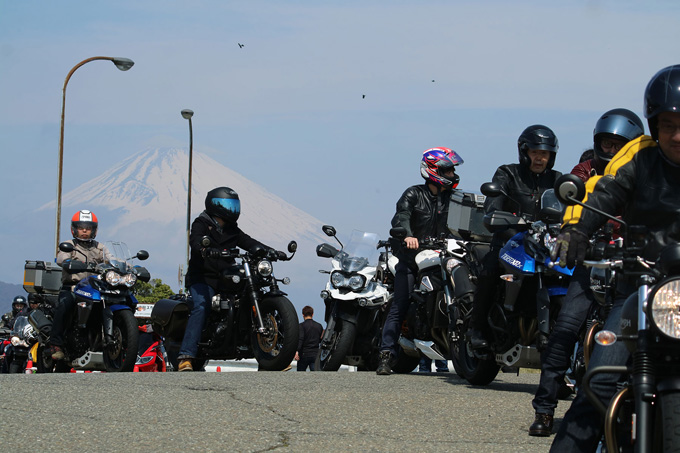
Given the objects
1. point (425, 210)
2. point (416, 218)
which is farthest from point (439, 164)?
point (416, 218)

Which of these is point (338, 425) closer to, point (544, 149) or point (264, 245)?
point (544, 149)

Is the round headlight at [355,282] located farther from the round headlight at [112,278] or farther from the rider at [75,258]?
the rider at [75,258]

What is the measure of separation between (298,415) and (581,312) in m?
1.88

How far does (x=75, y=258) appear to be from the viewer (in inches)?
519

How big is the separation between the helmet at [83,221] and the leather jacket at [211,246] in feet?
6.65

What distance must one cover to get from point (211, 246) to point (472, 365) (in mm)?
3469

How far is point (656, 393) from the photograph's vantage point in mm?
3389

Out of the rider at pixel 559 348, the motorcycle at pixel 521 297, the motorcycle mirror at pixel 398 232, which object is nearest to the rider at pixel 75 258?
the motorcycle mirror at pixel 398 232

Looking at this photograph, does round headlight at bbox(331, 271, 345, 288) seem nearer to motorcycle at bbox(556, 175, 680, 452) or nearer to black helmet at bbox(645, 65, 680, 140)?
black helmet at bbox(645, 65, 680, 140)

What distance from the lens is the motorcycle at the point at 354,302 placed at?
471 inches

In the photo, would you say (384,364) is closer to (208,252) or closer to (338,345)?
(338,345)

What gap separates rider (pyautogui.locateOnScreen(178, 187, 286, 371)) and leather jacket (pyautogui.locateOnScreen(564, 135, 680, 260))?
7632mm

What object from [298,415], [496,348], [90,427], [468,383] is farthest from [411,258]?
[90,427]

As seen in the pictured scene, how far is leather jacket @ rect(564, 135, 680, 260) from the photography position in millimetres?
4062
